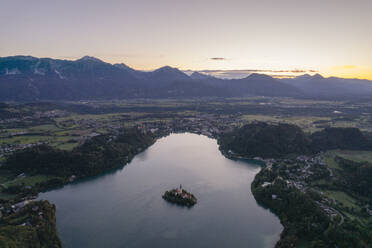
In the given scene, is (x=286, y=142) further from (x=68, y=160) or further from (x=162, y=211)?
(x=68, y=160)

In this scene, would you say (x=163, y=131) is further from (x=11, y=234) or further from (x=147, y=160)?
(x=11, y=234)

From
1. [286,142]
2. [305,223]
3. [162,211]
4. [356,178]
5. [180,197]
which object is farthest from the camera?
[286,142]

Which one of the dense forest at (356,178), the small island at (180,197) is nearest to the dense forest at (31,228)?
the small island at (180,197)

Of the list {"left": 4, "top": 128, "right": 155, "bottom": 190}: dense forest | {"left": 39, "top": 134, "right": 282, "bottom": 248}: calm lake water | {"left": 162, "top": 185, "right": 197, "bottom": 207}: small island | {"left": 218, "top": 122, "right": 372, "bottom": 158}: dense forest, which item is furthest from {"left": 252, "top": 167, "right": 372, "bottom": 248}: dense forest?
{"left": 4, "top": 128, "right": 155, "bottom": 190}: dense forest

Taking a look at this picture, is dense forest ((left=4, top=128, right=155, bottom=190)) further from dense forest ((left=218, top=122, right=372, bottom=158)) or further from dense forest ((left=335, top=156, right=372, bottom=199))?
dense forest ((left=335, top=156, right=372, bottom=199))

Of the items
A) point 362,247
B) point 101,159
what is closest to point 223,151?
point 101,159

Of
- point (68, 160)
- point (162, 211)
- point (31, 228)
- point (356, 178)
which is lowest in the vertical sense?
point (162, 211)

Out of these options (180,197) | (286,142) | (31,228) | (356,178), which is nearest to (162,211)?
(180,197)
